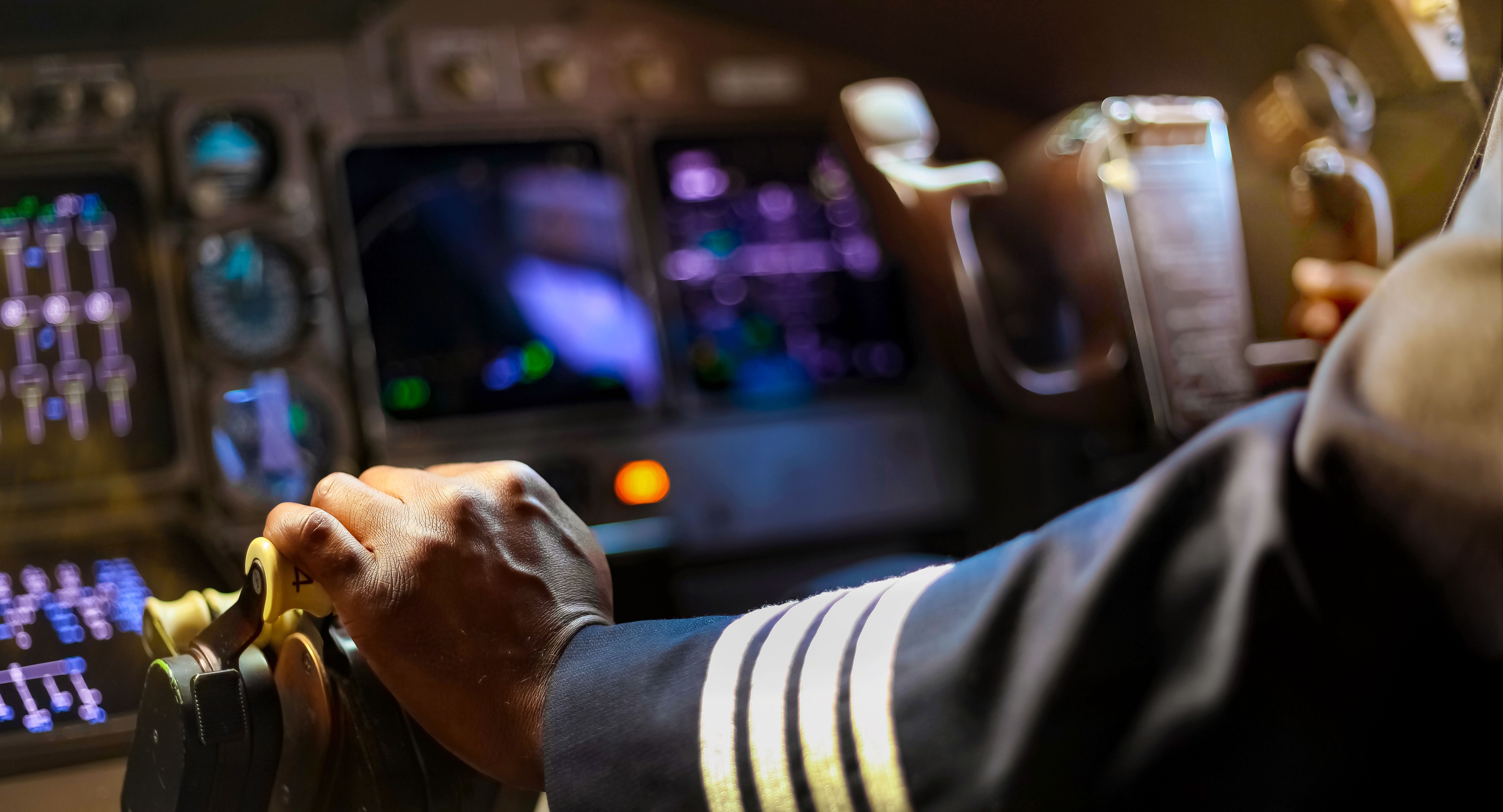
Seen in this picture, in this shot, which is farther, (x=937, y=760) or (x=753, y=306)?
(x=753, y=306)

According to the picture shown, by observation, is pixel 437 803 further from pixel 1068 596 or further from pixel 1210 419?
pixel 1210 419

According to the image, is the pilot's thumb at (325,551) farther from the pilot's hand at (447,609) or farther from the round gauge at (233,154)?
the round gauge at (233,154)

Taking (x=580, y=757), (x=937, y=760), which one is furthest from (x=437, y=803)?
(x=937, y=760)

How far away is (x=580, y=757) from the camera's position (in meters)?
0.45

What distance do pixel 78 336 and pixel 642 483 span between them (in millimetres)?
706

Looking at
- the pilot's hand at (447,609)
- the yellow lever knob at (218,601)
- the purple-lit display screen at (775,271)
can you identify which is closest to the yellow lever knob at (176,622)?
the yellow lever knob at (218,601)

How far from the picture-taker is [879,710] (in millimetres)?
402

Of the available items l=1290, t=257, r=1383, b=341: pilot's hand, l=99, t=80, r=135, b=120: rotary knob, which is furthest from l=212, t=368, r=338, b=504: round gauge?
l=1290, t=257, r=1383, b=341: pilot's hand

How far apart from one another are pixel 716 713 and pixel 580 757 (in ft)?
0.20

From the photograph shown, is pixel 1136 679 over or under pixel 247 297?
under

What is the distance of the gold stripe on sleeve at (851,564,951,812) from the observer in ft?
1.30

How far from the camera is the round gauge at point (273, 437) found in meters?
1.49

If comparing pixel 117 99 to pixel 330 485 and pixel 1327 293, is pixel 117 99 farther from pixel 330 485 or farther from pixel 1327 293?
pixel 1327 293

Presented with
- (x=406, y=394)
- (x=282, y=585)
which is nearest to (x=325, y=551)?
(x=282, y=585)
